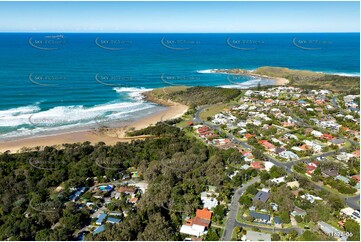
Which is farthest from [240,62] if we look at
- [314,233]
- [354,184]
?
[314,233]

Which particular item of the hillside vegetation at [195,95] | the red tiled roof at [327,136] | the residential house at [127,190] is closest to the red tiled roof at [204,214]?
the residential house at [127,190]

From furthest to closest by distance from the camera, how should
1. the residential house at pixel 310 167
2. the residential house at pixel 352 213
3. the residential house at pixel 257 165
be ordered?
the residential house at pixel 257 165
the residential house at pixel 310 167
the residential house at pixel 352 213

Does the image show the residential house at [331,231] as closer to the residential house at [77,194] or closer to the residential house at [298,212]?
the residential house at [298,212]

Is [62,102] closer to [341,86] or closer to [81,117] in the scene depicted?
A: [81,117]

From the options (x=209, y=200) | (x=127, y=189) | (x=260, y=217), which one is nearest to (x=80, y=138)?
(x=127, y=189)

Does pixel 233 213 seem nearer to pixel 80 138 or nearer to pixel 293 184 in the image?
pixel 293 184

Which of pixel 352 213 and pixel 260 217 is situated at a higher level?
pixel 352 213

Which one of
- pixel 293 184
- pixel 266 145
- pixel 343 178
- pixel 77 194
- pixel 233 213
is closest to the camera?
pixel 233 213

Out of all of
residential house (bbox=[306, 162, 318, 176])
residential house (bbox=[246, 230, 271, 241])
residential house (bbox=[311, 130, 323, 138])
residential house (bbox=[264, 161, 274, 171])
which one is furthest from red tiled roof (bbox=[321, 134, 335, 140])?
residential house (bbox=[246, 230, 271, 241])
